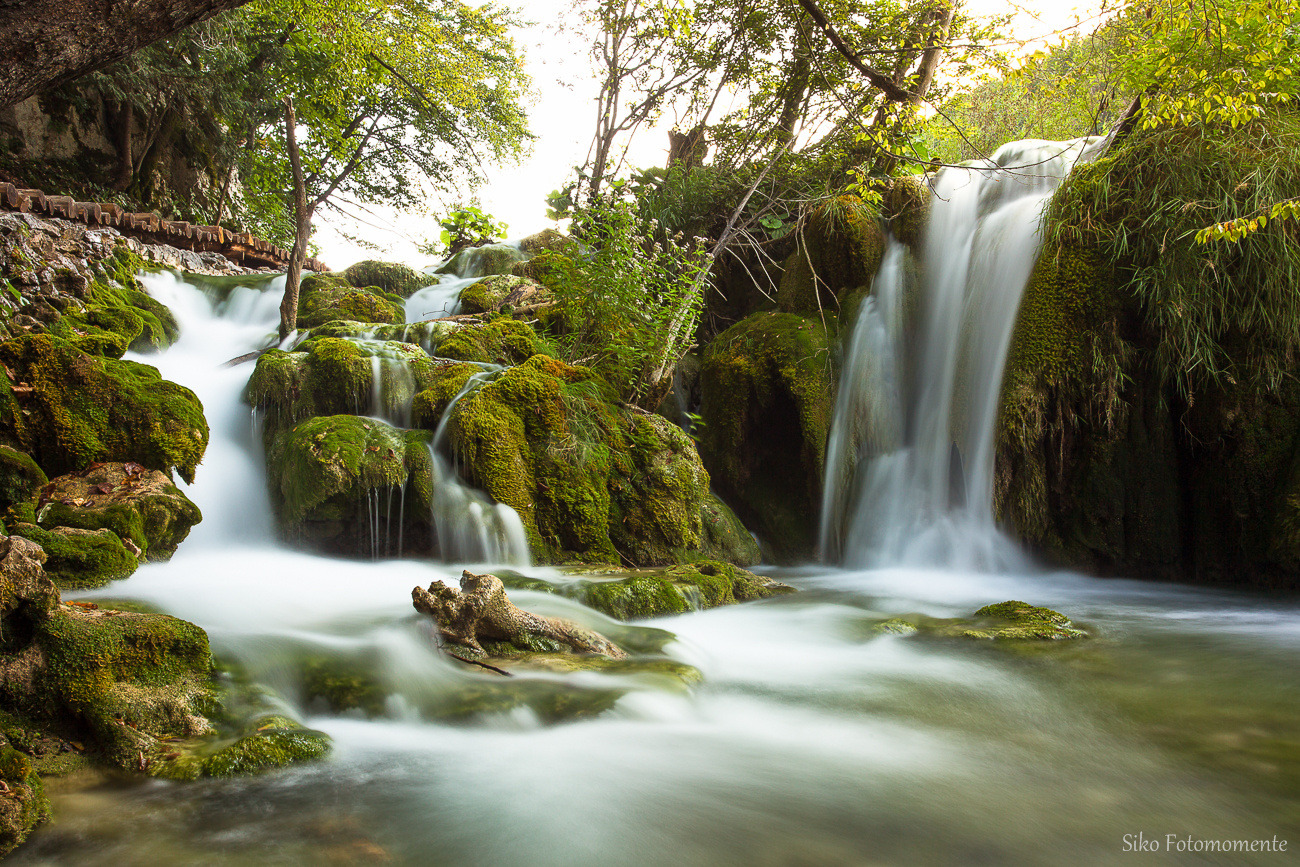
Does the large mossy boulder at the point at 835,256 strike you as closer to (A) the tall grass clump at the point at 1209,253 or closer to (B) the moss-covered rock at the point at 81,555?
(A) the tall grass clump at the point at 1209,253

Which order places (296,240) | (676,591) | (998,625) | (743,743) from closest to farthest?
(743,743) → (998,625) → (676,591) → (296,240)

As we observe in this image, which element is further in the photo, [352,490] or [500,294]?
[500,294]

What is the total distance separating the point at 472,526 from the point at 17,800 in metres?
3.75

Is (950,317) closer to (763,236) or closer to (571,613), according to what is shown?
(763,236)

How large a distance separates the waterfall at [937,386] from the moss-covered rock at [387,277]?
8846mm

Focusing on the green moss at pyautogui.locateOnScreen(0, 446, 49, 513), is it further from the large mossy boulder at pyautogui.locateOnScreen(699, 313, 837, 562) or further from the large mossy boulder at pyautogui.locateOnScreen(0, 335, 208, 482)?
the large mossy boulder at pyautogui.locateOnScreen(699, 313, 837, 562)

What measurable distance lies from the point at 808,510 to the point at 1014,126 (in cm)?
1383

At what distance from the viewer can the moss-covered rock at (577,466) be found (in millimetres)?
5941

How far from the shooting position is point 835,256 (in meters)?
9.00

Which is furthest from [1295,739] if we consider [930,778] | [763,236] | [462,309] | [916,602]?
[462,309]

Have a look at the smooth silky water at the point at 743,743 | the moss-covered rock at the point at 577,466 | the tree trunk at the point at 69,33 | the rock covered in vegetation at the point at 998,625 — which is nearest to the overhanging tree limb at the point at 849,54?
the tree trunk at the point at 69,33

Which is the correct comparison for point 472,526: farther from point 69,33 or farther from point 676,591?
point 69,33

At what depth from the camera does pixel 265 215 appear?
17375 millimetres

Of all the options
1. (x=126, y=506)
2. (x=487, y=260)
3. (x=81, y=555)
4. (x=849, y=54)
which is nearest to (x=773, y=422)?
(x=849, y=54)
